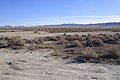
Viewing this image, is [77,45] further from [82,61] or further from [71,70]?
[71,70]

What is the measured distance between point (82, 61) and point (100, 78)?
4.92m

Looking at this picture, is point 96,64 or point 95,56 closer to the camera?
point 96,64

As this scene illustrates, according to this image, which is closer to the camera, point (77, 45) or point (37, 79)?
point (37, 79)

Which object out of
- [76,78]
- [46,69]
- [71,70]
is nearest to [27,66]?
[46,69]

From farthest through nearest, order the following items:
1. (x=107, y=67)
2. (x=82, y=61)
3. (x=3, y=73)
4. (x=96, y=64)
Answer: (x=82, y=61) → (x=96, y=64) → (x=107, y=67) → (x=3, y=73)

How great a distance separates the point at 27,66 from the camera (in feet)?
49.7

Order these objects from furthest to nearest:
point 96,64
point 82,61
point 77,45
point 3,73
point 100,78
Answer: point 77,45 < point 82,61 < point 96,64 < point 3,73 < point 100,78

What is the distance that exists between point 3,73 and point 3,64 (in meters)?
2.85

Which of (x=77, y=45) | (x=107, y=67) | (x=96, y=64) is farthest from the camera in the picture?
(x=77, y=45)

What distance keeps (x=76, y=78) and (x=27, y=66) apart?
4.38 metres

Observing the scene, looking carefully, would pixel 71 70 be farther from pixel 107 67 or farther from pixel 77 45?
pixel 77 45

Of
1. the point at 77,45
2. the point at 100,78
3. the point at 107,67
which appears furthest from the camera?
the point at 77,45

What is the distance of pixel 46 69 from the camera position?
14.1 m

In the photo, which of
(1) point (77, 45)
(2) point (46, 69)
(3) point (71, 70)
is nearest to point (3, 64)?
(2) point (46, 69)
